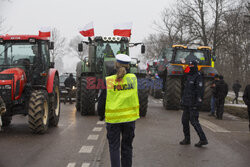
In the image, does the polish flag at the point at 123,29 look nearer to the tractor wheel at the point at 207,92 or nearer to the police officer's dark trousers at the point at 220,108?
the tractor wheel at the point at 207,92

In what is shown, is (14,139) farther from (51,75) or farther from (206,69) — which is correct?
(206,69)

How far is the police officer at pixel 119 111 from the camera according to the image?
16.9 ft

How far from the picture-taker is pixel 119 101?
5.18 meters

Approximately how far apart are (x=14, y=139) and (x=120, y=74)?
471 cm

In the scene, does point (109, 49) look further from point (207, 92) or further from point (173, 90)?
point (207, 92)

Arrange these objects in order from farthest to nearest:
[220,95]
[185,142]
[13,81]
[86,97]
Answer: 1. [220,95]
2. [86,97]
3. [13,81]
4. [185,142]

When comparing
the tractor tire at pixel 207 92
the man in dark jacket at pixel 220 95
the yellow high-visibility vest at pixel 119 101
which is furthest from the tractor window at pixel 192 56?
the yellow high-visibility vest at pixel 119 101

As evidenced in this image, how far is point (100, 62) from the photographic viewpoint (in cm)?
1461

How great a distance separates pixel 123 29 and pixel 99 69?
2156 mm

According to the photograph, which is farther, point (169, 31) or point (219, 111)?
point (169, 31)

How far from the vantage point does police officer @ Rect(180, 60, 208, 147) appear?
26.9ft

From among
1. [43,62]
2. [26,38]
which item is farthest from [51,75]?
[26,38]

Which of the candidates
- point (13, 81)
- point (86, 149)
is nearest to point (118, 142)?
point (86, 149)

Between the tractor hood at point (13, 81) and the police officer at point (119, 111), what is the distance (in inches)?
189
